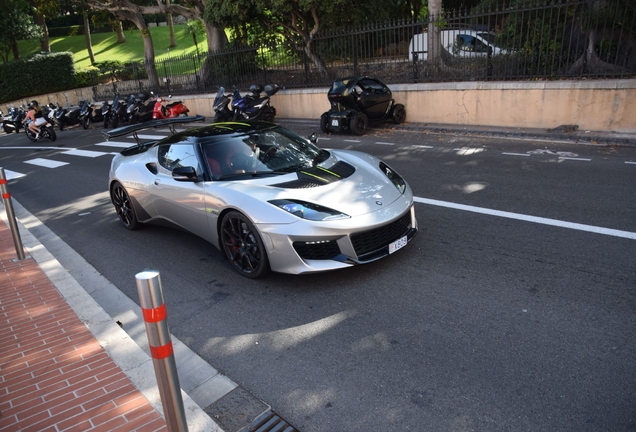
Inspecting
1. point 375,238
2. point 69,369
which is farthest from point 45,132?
point 375,238

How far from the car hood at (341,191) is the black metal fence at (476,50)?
8.24 m

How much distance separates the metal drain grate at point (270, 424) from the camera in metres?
3.08

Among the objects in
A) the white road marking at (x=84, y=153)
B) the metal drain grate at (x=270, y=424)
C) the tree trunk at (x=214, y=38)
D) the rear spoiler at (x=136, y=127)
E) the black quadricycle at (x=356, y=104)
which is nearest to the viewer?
the metal drain grate at (x=270, y=424)

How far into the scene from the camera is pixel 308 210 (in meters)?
4.62

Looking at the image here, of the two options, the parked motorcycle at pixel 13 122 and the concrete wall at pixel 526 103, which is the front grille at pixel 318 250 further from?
the parked motorcycle at pixel 13 122

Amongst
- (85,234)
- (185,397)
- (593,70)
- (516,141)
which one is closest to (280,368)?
(185,397)

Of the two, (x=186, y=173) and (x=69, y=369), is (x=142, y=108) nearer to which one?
(x=186, y=173)

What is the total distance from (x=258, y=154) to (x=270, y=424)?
3.23 meters

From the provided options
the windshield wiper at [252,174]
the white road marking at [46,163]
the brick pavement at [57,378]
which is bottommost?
the white road marking at [46,163]

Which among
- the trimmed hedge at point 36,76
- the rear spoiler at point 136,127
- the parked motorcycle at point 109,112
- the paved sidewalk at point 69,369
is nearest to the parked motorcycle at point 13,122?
the parked motorcycle at point 109,112

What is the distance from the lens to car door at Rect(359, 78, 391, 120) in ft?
42.4

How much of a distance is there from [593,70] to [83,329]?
1140 cm

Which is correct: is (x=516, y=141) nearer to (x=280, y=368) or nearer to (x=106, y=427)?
(x=280, y=368)

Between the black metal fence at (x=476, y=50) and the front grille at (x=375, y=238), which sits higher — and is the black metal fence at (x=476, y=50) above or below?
above
